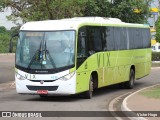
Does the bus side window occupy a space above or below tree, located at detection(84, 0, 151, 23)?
below

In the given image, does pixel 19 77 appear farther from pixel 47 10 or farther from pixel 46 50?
pixel 47 10

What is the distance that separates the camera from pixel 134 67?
25406 mm

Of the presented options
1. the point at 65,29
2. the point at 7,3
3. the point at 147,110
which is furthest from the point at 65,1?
the point at 147,110

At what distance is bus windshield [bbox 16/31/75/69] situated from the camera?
1775cm

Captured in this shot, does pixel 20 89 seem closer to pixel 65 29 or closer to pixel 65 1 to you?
pixel 65 29

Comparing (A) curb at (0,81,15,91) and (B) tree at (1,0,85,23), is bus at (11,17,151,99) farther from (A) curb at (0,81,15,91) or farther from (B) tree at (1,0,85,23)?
(B) tree at (1,0,85,23)

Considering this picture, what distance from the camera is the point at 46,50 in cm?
1791

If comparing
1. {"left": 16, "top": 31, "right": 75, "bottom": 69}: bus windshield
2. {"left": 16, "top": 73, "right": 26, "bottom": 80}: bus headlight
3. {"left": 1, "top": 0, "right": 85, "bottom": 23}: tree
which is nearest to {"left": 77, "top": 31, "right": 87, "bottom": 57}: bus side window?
{"left": 16, "top": 31, "right": 75, "bottom": 69}: bus windshield

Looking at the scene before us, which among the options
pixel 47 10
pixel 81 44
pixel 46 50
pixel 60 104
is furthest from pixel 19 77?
pixel 47 10

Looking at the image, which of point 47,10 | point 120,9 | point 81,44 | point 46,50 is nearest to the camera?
point 46,50

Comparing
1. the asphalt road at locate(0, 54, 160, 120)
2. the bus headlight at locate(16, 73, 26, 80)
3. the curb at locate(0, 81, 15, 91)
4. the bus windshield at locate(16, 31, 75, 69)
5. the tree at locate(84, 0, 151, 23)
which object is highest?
the tree at locate(84, 0, 151, 23)

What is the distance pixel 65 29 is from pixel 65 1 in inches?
424

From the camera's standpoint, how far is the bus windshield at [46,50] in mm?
17750

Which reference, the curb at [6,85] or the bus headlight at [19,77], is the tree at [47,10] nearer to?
the curb at [6,85]
